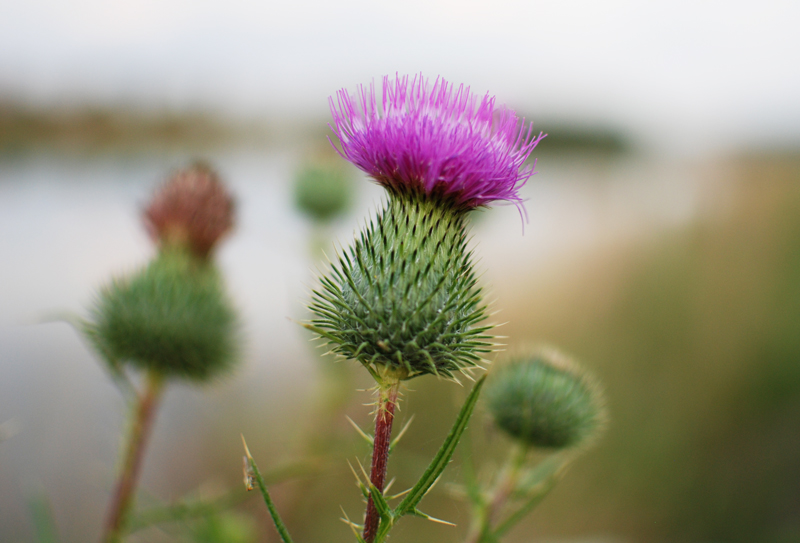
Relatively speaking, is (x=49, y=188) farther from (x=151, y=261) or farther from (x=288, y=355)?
(x=151, y=261)

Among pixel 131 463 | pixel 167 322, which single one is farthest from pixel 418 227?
pixel 131 463

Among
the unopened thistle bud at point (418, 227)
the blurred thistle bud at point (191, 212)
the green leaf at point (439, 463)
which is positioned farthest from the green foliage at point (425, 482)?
the blurred thistle bud at point (191, 212)

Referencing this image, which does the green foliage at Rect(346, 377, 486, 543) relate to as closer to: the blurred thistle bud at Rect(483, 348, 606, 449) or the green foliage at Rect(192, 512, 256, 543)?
the blurred thistle bud at Rect(483, 348, 606, 449)

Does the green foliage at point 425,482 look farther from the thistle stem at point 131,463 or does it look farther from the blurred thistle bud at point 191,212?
the blurred thistle bud at point 191,212

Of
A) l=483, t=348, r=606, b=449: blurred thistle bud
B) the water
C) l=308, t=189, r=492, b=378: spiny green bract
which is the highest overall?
l=308, t=189, r=492, b=378: spiny green bract

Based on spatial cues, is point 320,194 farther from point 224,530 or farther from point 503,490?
point 503,490

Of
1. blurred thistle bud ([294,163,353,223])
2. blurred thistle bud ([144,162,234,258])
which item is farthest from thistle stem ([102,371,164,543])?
blurred thistle bud ([294,163,353,223])
